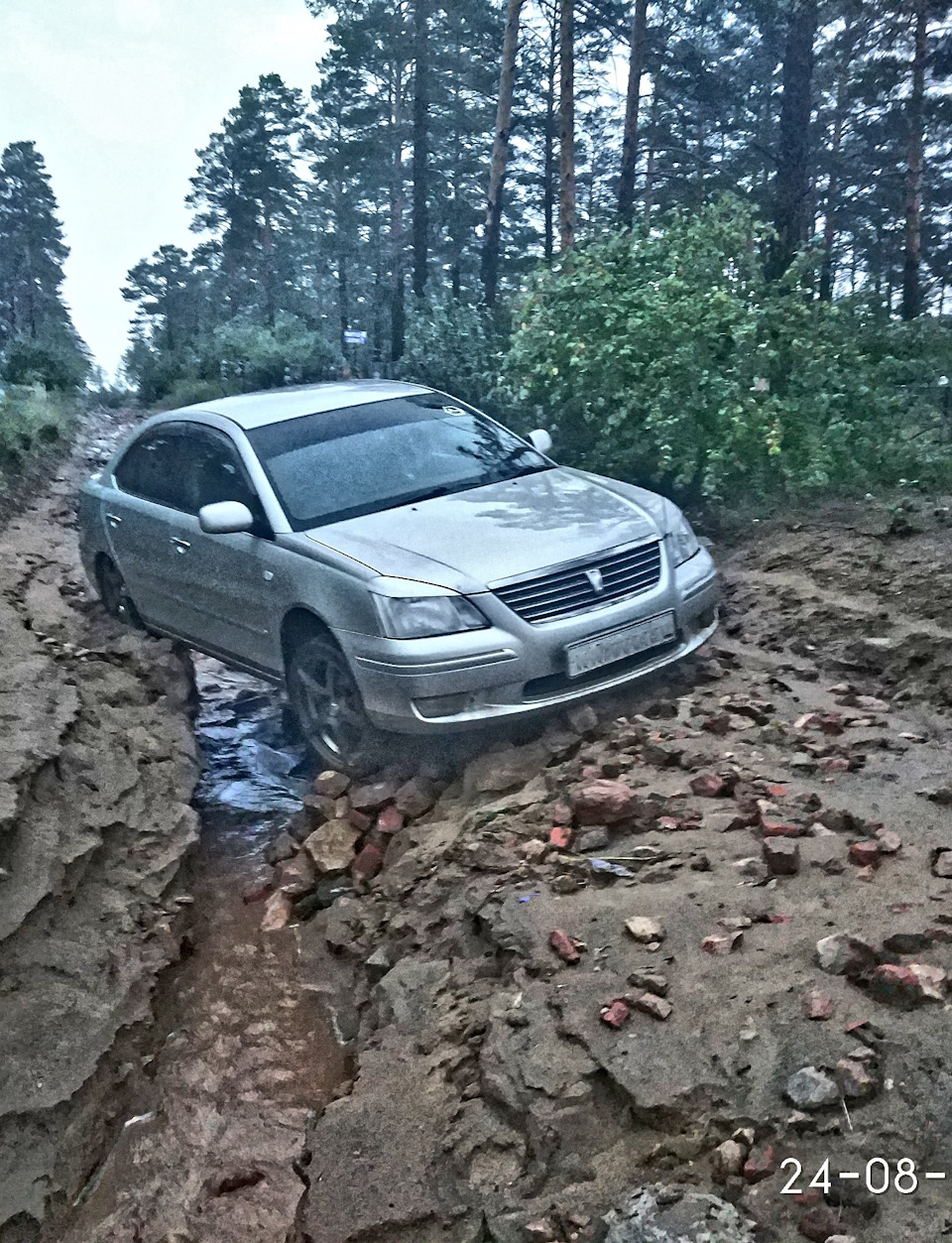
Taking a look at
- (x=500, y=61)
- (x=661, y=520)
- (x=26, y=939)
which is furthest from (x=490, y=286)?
(x=26, y=939)

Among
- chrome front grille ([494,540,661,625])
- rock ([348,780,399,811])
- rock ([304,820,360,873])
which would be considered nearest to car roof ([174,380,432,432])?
chrome front grille ([494,540,661,625])

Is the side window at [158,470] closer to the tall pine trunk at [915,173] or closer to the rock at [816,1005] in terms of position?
the rock at [816,1005]

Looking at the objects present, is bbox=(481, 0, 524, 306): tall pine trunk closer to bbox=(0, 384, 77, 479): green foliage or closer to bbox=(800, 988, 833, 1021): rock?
bbox=(0, 384, 77, 479): green foliage

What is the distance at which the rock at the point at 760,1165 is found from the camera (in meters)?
2.47

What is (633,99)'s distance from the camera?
16.5 metres

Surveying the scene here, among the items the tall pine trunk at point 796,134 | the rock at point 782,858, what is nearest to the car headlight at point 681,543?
the rock at point 782,858

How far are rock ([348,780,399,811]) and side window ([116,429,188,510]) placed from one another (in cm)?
218

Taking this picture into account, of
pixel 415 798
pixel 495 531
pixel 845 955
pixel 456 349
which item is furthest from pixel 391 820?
pixel 456 349

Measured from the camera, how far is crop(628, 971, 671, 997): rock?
316cm

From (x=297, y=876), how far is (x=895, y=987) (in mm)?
2794

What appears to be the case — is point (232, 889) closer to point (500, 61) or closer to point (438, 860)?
point (438, 860)

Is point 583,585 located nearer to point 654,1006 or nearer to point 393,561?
point 393,561

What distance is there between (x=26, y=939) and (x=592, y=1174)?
2.25 m

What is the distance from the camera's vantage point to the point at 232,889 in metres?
5.05
